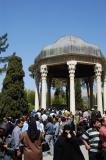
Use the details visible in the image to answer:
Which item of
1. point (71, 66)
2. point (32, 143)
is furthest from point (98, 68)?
point (32, 143)

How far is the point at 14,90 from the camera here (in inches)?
1091

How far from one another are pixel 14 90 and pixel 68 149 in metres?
20.9

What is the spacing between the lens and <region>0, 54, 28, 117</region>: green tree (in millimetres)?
27547

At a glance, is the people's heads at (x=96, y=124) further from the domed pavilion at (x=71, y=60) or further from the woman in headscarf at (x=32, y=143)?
the domed pavilion at (x=71, y=60)

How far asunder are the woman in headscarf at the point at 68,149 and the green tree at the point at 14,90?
20.3 m

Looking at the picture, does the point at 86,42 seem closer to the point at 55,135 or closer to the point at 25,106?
the point at 25,106

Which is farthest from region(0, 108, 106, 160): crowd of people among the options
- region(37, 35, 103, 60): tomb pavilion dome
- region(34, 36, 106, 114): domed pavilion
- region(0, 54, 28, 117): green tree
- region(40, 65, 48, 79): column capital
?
region(40, 65, 48, 79): column capital

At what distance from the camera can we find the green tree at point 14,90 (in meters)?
27.5

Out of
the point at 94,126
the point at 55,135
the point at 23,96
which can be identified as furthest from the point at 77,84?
the point at 94,126

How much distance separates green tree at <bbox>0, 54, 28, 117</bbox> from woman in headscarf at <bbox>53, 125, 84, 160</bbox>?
20.3 meters

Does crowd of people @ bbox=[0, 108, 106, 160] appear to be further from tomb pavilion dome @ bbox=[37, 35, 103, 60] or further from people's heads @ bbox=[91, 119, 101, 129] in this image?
tomb pavilion dome @ bbox=[37, 35, 103, 60]

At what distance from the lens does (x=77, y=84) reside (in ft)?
180

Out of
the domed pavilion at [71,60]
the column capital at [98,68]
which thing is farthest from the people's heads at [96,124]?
the column capital at [98,68]

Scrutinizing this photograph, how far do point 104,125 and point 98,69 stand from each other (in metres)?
21.1
